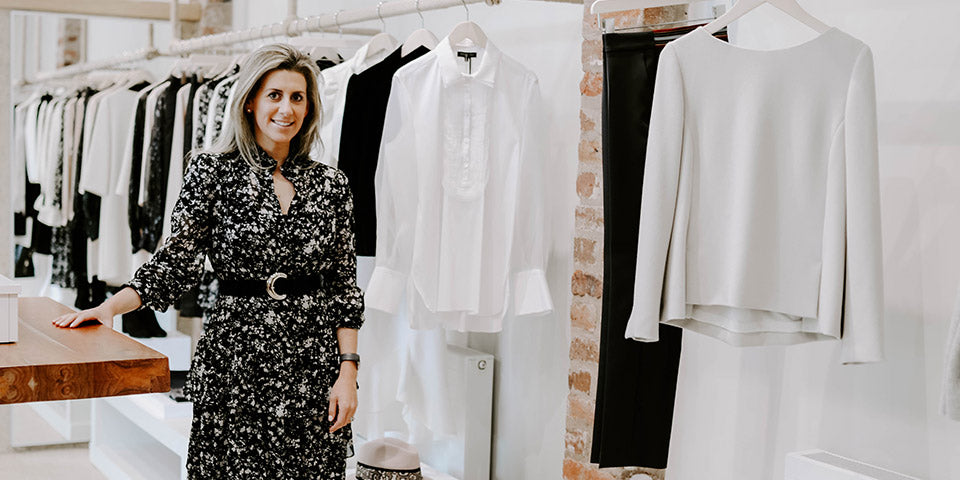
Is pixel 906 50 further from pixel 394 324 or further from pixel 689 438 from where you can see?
pixel 394 324

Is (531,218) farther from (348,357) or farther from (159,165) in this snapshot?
(159,165)

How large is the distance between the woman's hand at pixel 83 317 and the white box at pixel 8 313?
0.56 feet

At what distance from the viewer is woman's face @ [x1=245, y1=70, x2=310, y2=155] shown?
239cm

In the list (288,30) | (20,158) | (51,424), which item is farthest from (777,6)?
(51,424)

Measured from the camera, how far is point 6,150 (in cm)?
454

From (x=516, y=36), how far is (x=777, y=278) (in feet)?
5.65

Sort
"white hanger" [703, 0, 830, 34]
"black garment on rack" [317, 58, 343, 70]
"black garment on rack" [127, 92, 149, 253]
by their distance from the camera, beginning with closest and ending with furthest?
"white hanger" [703, 0, 830, 34] → "black garment on rack" [317, 58, 343, 70] → "black garment on rack" [127, 92, 149, 253]

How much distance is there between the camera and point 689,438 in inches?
116

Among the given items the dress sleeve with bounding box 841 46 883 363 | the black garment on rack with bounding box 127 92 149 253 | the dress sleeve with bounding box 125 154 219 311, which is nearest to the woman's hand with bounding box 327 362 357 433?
the dress sleeve with bounding box 125 154 219 311

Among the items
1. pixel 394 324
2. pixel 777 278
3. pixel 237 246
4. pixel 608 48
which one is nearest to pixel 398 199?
pixel 394 324

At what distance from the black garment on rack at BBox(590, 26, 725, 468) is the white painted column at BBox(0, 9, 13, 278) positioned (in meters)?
3.08

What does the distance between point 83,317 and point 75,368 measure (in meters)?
0.39

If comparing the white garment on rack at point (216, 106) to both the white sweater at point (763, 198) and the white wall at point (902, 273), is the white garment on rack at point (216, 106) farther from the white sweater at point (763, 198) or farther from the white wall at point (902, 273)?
the white sweater at point (763, 198)

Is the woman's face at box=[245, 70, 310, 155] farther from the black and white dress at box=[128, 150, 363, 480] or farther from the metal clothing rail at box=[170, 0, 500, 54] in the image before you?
the metal clothing rail at box=[170, 0, 500, 54]
